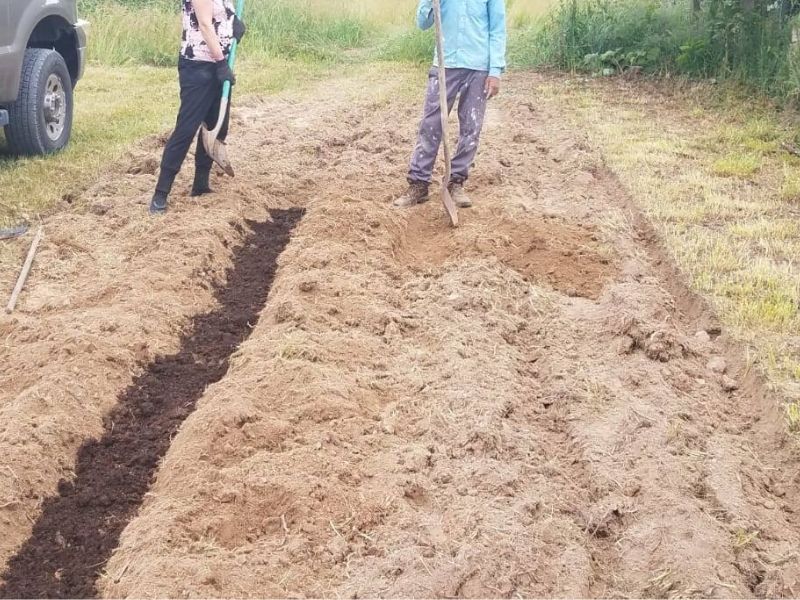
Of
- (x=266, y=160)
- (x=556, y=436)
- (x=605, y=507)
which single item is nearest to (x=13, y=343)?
(x=556, y=436)

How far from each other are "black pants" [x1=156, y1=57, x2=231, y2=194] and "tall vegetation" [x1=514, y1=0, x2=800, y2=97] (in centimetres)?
589

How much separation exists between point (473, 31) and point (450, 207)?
4.00 feet

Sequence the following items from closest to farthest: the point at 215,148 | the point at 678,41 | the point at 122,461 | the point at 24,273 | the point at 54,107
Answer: the point at 122,461, the point at 24,273, the point at 215,148, the point at 54,107, the point at 678,41

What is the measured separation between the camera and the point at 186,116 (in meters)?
6.96

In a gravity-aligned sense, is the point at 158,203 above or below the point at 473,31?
below

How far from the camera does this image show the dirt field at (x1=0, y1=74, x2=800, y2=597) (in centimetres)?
350

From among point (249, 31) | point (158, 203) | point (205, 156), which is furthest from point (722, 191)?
point (249, 31)

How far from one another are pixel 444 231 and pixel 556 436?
2.82 m

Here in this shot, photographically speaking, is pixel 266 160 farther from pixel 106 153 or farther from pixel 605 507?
pixel 605 507

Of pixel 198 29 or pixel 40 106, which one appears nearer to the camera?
pixel 198 29

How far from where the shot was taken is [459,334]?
5.16 meters

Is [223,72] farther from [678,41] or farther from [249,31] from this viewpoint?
[249,31]

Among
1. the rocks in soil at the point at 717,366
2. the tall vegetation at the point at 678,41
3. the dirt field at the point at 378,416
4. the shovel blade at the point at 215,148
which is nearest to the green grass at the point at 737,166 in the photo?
the dirt field at the point at 378,416

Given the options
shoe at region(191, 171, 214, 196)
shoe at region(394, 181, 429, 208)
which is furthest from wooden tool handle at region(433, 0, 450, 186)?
shoe at region(191, 171, 214, 196)
